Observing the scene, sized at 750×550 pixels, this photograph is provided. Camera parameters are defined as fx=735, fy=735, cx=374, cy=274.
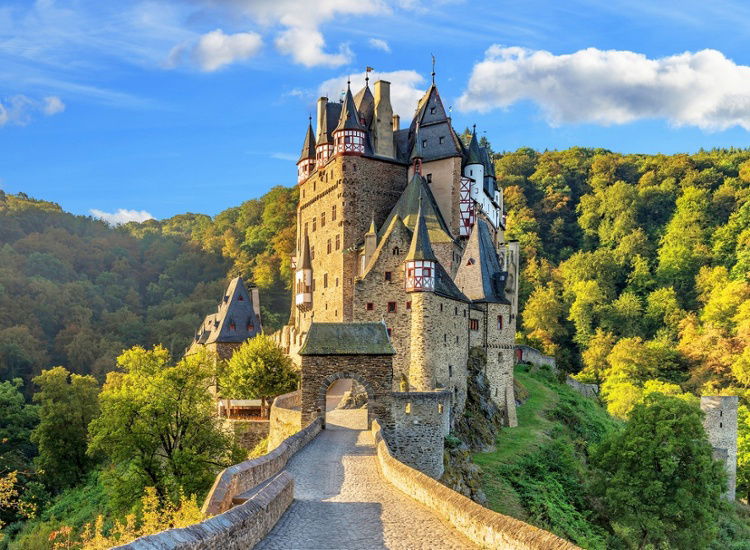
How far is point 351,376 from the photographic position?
1032 inches

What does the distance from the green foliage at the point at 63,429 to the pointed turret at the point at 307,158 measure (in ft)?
67.0

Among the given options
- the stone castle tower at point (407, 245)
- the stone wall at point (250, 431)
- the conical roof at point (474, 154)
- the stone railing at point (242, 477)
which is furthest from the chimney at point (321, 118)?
the stone railing at point (242, 477)

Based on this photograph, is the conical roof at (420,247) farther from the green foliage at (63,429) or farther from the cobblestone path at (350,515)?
the green foliage at (63,429)

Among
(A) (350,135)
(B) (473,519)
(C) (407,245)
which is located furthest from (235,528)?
(A) (350,135)

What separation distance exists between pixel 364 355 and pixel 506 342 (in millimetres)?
16683

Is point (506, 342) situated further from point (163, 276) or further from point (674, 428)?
point (163, 276)

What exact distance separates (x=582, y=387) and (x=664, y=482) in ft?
108

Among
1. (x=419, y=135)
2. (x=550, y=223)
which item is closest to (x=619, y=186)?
(x=550, y=223)

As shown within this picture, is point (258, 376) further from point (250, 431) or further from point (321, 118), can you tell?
point (321, 118)

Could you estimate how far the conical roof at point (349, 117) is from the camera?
45050 millimetres

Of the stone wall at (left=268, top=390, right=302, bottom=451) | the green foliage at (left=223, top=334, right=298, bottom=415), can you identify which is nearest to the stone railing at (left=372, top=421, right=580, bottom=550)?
the stone wall at (left=268, top=390, right=302, bottom=451)

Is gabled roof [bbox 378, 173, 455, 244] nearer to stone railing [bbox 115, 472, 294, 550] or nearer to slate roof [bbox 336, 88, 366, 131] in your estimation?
slate roof [bbox 336, 88, 366, 131]

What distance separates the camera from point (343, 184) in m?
45.1

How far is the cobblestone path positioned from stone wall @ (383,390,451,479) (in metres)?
5.48
